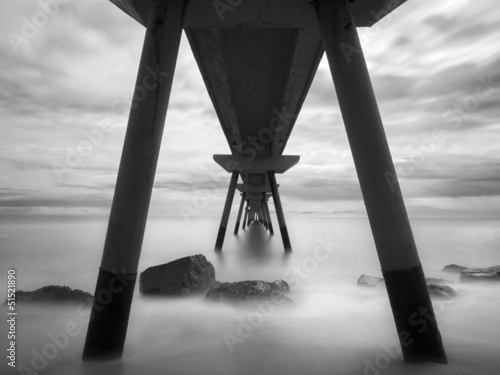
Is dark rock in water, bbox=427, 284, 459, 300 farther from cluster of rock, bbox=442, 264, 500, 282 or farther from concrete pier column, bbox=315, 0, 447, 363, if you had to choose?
concrete pier column, bbox=315, 0, 447, 363

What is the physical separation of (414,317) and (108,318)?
2405 millimetres

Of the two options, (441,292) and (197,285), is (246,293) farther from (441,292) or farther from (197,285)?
(441,292)

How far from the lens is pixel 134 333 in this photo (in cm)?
309

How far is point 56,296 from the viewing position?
411cm

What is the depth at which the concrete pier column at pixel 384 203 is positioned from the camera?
2.19 meters

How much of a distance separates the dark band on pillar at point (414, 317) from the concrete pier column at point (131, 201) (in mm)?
2107

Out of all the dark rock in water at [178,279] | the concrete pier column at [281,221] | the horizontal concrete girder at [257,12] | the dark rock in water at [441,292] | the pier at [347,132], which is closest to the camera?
the pier at [347,132]

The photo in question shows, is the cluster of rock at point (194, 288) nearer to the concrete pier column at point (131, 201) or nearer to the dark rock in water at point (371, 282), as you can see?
the dark rock in water at point (371, 282)

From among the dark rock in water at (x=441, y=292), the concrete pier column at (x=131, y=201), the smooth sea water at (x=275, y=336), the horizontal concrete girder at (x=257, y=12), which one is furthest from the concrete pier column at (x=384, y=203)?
the dark rock in water at (x=441, y=292)

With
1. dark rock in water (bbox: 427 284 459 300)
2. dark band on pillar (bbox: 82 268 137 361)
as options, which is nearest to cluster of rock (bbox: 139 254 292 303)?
dark band on pillar (bbox: 82 268 137 361)

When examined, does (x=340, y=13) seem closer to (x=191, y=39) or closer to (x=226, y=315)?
(x=191, y=39)

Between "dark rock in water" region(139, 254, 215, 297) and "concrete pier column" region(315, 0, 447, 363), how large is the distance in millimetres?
3237

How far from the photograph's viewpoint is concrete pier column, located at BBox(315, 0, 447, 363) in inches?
86.4

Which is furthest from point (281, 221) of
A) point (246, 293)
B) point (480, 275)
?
point (246, 293)
